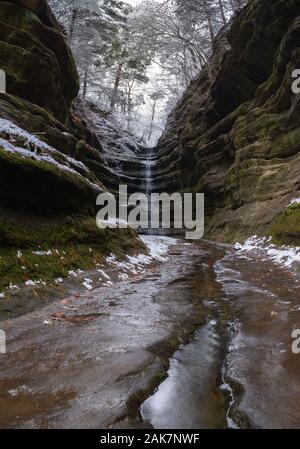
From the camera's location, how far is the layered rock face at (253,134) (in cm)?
1362

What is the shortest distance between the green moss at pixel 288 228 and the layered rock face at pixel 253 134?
39 mm

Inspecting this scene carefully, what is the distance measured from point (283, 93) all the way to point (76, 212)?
11.5 m

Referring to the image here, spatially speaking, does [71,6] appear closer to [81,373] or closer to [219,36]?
[219,36]

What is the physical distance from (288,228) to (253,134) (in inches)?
312

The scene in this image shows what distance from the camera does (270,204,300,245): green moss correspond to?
9.14 m

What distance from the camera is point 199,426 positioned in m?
2.07

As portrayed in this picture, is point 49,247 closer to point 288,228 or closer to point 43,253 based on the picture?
point 43,253

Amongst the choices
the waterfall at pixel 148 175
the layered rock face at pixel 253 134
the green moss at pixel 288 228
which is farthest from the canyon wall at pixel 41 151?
the waterfall at pixel 148 175

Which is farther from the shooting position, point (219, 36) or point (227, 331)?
point (219, 36)

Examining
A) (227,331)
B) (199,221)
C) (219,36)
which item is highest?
(219,36)

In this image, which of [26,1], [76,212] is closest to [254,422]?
[76,212]

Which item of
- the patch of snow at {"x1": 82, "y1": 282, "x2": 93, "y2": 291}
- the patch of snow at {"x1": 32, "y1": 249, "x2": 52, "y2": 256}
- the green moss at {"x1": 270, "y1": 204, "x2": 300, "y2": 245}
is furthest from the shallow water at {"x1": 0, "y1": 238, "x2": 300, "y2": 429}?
the green moss at {"x1": 270, "y1": 204, "x2": 300, "y2": 245}

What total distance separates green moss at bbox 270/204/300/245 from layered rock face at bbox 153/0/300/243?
4 cm

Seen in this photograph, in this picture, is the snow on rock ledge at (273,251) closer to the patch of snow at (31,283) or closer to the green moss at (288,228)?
the green moss at (288,228)
